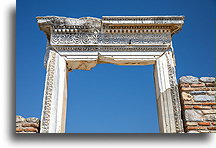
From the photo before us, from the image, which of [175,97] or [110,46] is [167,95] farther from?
[110,46]

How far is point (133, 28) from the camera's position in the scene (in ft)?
18.3

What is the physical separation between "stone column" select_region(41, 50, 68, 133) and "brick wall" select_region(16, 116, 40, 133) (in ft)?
0.44

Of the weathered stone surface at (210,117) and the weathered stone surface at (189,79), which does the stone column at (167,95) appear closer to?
the weathered stone surface at (189,79)

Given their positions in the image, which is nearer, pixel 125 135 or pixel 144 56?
pixel 125 135

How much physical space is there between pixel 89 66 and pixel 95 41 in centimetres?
46

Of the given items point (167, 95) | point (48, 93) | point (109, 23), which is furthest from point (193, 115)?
point (48, 93)

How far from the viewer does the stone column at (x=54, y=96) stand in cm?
476

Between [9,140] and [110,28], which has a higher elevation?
[110,28]

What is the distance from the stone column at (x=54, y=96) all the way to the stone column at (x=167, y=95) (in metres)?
1.61

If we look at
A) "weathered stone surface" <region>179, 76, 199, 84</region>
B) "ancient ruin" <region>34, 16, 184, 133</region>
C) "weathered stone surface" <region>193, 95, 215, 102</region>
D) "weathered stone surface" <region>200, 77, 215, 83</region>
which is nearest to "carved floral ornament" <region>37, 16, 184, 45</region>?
"ancient ruin" <region>34, 16, 184, 133</region>

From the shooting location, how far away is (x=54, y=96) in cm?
500

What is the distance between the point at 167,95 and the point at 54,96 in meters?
1.86
